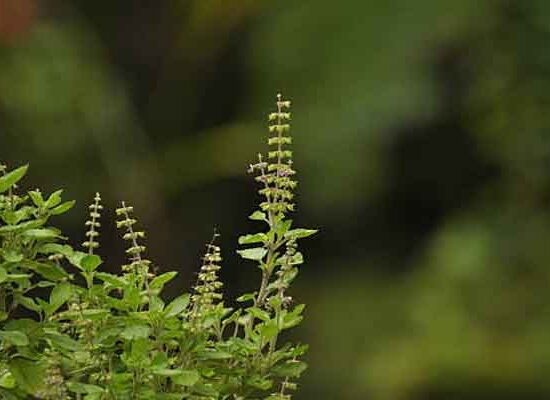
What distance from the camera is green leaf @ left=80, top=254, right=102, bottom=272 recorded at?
3.41 ft

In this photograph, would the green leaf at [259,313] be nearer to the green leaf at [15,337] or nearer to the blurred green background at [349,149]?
the green leaf at [15,337]

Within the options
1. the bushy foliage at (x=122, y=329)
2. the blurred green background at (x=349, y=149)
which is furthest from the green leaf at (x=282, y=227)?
the blurred green background at (x=349, y=149)

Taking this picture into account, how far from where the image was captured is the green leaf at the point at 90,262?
104 cm

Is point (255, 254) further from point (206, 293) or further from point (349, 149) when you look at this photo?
point (349, 149)

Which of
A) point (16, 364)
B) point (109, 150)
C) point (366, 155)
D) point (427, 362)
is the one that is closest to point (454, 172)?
point (366, 155)

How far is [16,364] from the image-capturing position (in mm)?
1038

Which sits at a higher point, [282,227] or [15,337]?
[282,227]

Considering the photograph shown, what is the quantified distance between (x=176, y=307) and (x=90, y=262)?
65 mm

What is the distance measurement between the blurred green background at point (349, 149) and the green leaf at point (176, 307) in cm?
250

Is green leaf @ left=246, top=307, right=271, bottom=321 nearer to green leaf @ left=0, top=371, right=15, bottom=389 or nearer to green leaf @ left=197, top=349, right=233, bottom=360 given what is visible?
green leaf @ left=197, top=349, right=233, bottom=360

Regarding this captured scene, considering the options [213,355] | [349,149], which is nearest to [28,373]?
[213,355]

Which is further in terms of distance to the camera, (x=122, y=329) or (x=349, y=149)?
(x=349, y=149)

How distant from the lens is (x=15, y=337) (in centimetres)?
100

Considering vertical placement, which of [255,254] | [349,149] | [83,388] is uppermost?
[349,149]
